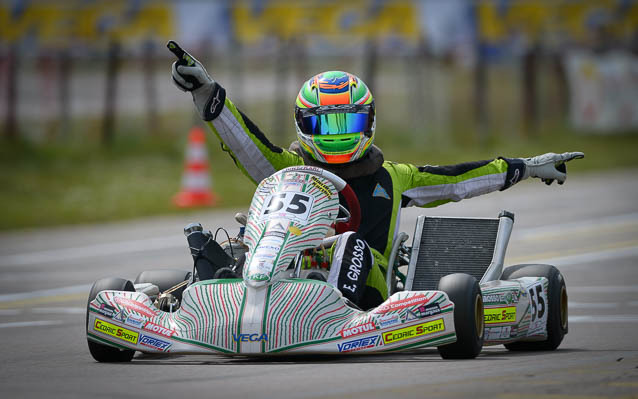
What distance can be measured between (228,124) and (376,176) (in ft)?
3.13

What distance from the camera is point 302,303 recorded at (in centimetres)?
640

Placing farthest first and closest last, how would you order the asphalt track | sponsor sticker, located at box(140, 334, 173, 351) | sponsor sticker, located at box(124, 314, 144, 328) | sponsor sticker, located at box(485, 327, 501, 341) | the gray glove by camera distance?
the gray glove → sponsor sticker, located at box(485, 327, 501, 341) → sponsor sticker, located at box(124, 314, 144, 328) → sponsor sticker, located at box(140, 334, 173, 351) → the asphalt track

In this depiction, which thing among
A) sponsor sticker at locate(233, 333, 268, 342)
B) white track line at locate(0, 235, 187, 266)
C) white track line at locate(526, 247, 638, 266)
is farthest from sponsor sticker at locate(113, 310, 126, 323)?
white track line at locate(0, 235, 187, 266)

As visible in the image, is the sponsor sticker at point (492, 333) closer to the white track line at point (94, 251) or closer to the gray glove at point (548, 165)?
the gray glove at point (548, 165)

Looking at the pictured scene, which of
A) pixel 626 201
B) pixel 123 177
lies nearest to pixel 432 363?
pixel 626 201

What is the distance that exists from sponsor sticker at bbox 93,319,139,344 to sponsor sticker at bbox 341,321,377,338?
1.14 m

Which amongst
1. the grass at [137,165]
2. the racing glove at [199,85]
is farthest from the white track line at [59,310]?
the grass at [137,165]

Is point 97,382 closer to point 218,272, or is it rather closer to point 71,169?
point 218,272

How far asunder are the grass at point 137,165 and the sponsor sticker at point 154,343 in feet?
34.3

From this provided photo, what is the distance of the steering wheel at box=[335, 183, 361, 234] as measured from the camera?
7.23 meters

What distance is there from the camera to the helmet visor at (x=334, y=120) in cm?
764

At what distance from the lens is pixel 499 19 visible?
2475 centimetres

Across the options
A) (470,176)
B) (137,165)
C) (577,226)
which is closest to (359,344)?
(470,176)

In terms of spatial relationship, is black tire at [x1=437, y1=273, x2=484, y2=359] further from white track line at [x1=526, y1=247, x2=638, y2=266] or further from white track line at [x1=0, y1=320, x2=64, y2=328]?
white track line at [x1=526, y1=247, x2=638, y2=266]
